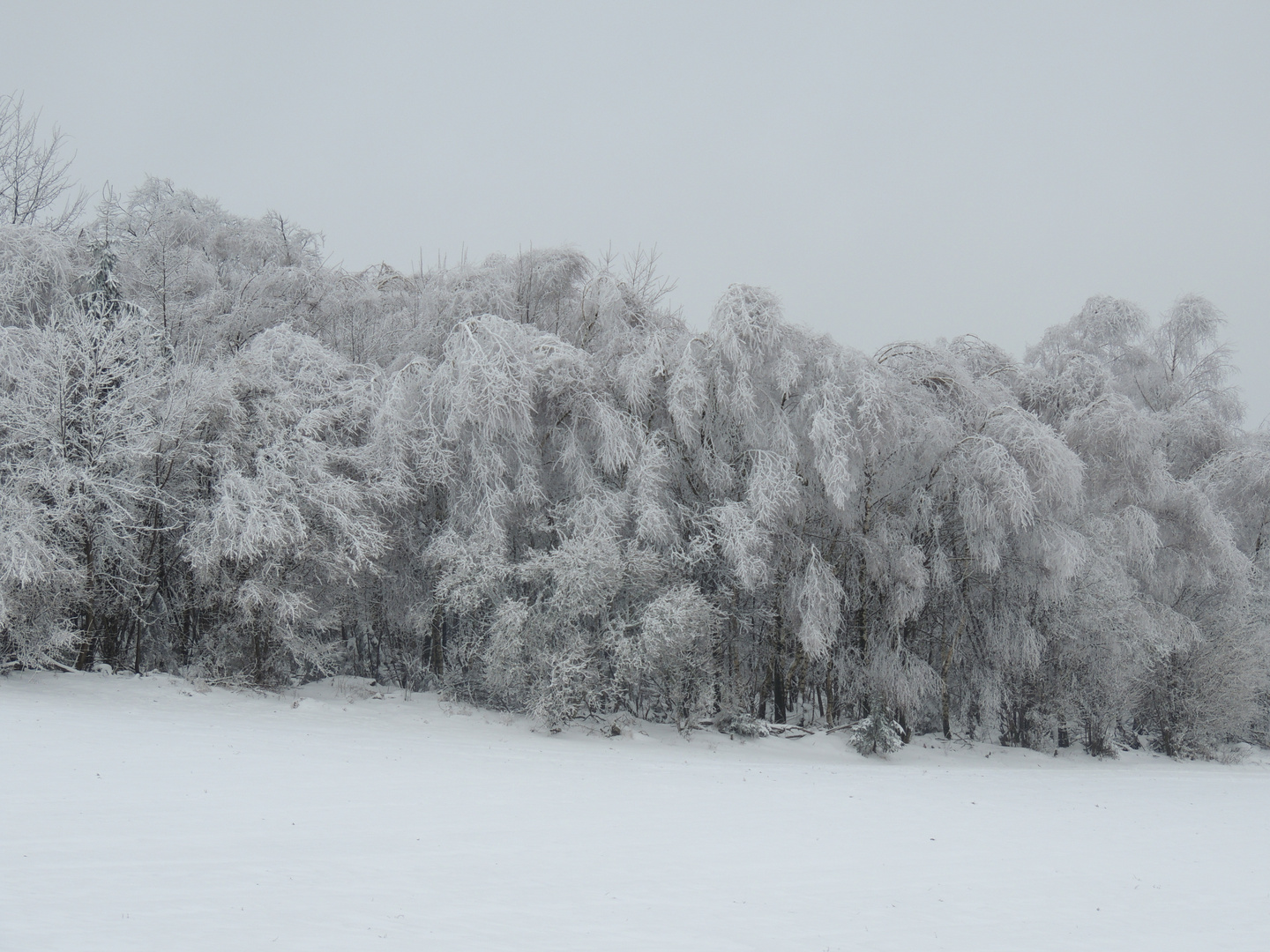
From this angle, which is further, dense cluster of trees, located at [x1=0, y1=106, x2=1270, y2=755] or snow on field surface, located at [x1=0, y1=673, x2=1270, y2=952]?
dense cluster of trees, located at [x1=0, y1=106, x2=1270, y2=755]

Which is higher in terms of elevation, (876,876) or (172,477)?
(172,477)

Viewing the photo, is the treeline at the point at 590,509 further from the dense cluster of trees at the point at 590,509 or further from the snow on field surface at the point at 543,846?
the snow on field surface at the point at 543,846

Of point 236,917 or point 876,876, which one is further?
point 876,876

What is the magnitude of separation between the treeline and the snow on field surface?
2101mm

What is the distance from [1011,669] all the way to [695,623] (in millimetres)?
7126

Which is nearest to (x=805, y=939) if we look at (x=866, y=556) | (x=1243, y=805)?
(x=1243, y=805)

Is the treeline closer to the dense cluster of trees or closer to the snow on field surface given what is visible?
the dense cluster of trees

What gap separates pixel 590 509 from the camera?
14641 millimetres

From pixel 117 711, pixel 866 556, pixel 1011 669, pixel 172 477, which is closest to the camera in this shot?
pixel 117 711

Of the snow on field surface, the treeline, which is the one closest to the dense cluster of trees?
the treeline

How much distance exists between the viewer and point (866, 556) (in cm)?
1553

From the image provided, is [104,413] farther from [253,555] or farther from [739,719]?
[739,719]

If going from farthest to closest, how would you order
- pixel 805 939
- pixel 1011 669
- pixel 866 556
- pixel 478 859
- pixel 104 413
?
pixel 1011 669 < pixel 866 556 < pixel 104 413 < pixel 478 859 < pixel 805 939

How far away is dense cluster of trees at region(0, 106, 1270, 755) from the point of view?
1366 cm
